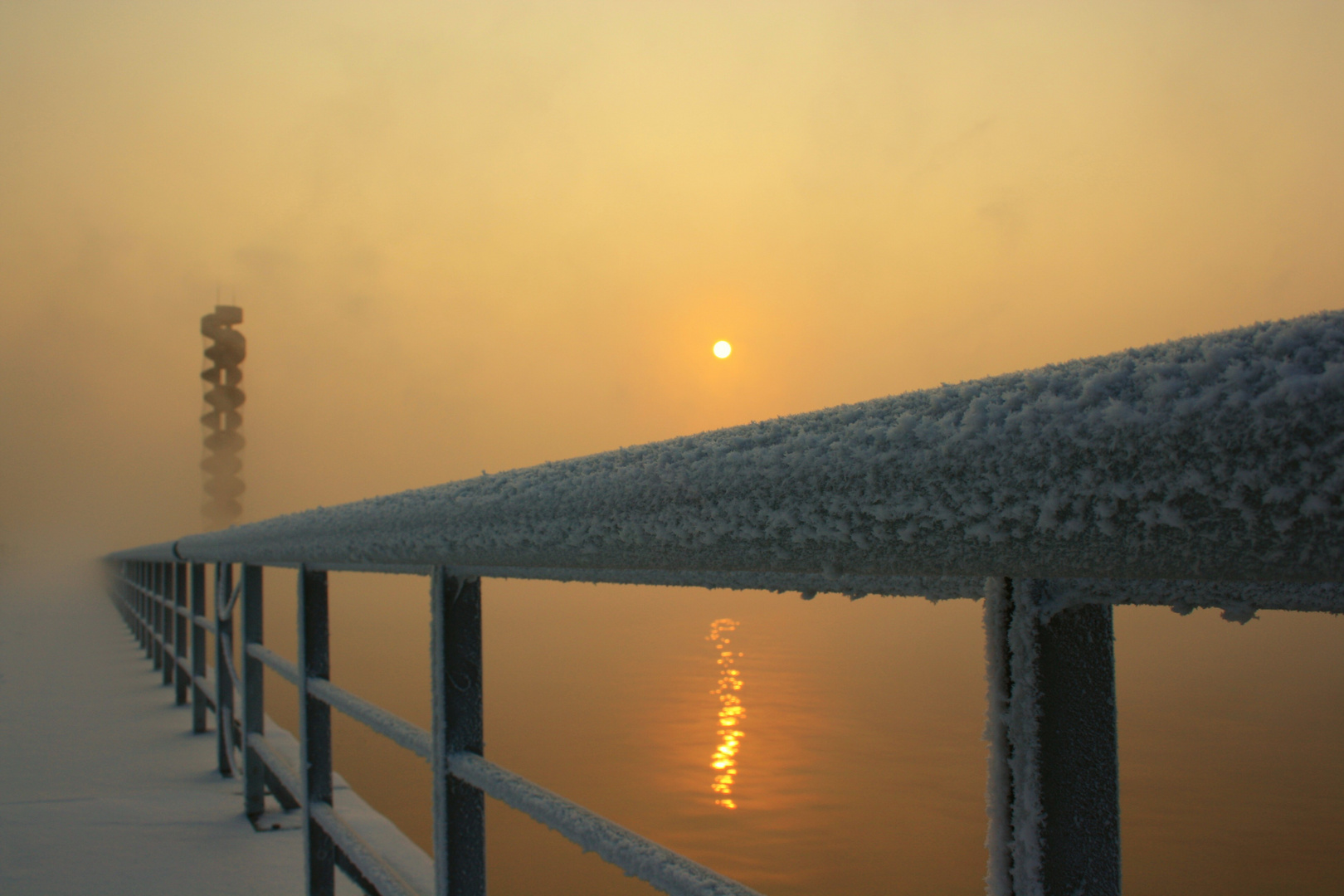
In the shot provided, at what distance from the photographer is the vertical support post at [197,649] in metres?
3.77

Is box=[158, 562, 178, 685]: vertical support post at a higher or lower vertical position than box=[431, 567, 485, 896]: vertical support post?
lower

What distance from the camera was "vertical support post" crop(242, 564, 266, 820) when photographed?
8.75ft

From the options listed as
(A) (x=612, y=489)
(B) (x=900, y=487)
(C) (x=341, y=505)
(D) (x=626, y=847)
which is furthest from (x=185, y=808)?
(B) (x=900, y=487)

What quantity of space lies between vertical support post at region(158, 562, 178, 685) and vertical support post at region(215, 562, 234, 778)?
1.38m

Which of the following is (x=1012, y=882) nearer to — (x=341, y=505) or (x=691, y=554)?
(x=691, y=554)

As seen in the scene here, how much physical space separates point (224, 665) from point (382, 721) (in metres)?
2.36

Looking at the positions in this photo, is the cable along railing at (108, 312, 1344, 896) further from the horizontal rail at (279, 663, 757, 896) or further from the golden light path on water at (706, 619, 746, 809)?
the golden light path on water at (706, 619, 746, 809)

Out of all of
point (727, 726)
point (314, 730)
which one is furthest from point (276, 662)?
point (727, 726)

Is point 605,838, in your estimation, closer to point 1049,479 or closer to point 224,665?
point 1049,479

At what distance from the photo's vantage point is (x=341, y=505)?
4.07 feet

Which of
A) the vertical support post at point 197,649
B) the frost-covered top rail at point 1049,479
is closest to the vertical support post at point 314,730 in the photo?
the frost-covered top rail at point 1049,479

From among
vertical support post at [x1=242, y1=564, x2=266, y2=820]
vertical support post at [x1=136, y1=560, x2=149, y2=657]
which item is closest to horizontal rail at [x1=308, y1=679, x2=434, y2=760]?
vertical support post at [x1=242, y1=564, x2=266, y2=820]

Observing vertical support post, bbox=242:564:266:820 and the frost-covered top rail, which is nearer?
the frost-covered top rail

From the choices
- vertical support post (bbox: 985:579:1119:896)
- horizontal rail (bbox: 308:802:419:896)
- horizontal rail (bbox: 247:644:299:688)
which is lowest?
horizontal rail (bbox: 308:802:419:896)
